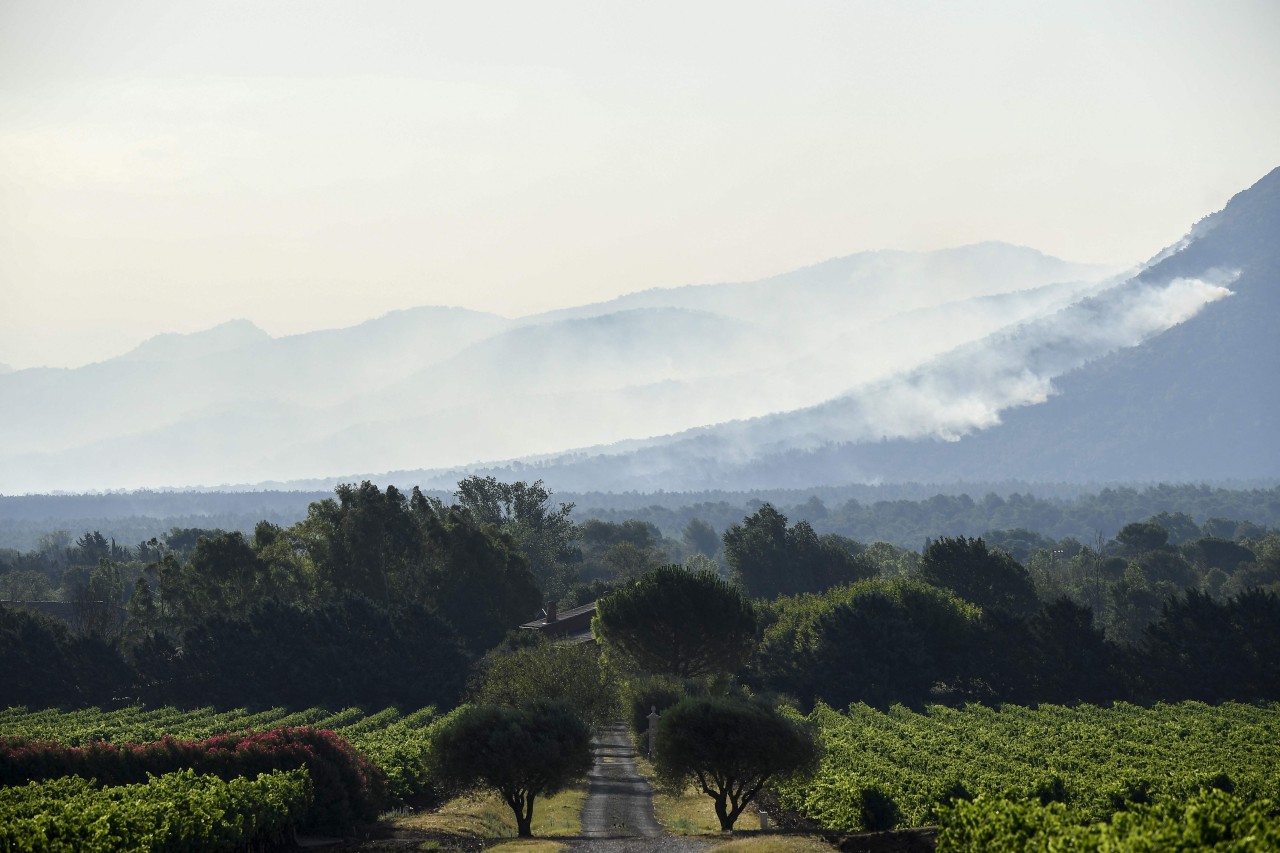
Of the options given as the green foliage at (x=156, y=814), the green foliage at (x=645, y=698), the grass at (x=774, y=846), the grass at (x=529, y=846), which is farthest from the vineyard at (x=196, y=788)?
the green foliage at (x=645, y=698)

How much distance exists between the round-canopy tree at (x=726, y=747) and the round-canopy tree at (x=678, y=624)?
4363 cm

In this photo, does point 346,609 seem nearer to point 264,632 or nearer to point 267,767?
point 264,632

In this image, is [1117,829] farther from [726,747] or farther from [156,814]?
[726,747]

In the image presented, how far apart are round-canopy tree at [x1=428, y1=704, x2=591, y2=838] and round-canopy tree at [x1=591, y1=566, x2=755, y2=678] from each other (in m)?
43.2

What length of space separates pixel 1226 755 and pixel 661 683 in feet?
117

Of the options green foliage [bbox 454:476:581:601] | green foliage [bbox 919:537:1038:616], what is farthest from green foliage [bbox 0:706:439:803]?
green foliage [bbox 454:476:581:601]

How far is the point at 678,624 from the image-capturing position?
99.2m

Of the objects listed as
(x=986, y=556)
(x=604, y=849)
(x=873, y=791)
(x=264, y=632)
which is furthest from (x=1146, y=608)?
(x=604, y=849)

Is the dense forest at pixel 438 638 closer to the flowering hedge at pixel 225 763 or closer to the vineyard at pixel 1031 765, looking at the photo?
Result: the vineyard at pixel 1031 765

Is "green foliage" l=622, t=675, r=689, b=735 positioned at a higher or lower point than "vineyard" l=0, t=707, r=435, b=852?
lower

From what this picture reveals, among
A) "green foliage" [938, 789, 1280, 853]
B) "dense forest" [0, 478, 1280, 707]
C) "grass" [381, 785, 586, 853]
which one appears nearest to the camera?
"green foliage" [938, 789, 1280, 853]

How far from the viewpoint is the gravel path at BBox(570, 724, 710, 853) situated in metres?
46.4

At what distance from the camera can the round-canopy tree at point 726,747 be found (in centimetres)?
5378

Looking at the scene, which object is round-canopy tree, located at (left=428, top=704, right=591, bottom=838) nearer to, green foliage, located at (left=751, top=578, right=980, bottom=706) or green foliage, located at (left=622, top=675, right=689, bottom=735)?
green foliage, located at (left=622, top=675, right=689, bottom=735)
